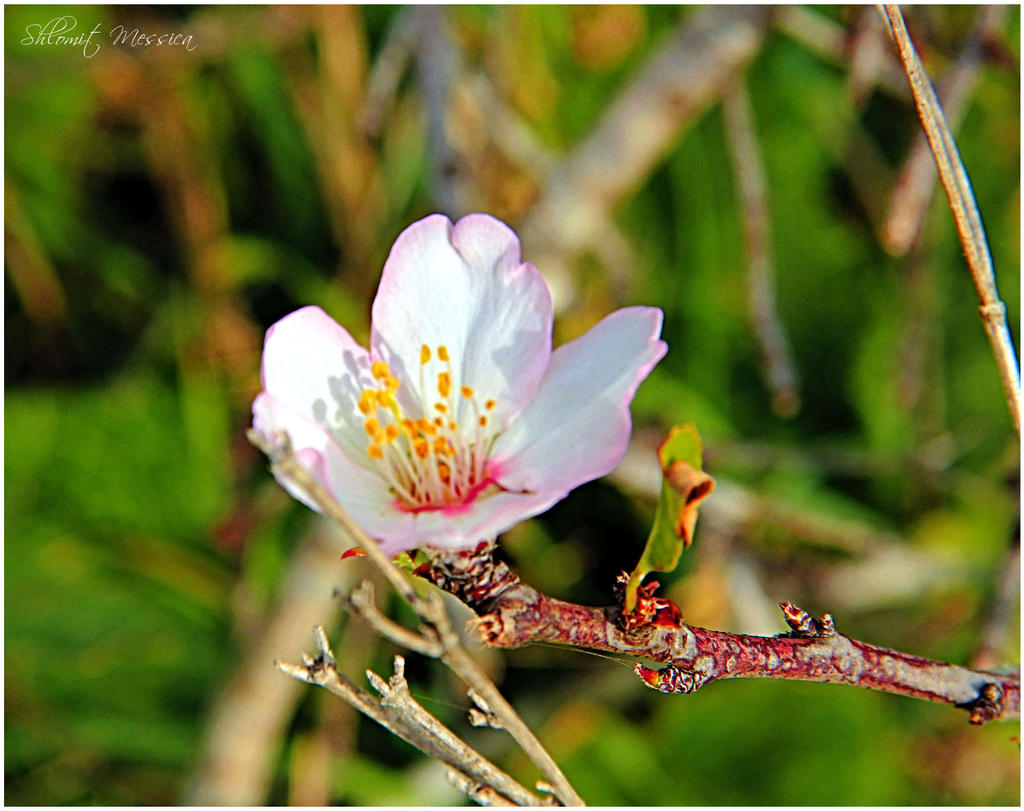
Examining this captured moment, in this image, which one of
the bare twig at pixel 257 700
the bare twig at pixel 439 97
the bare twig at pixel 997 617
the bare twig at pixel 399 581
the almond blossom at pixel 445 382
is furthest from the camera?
the bare twig at pixel 257 700

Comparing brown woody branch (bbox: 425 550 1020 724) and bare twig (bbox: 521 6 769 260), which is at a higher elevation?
bare twig (bbox: 521 6 769 260)

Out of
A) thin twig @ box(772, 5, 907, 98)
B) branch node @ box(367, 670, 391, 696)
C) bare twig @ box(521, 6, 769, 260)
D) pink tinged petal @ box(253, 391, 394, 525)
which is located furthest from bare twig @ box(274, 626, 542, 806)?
thin twig @ box(772, 5, 907, 98)

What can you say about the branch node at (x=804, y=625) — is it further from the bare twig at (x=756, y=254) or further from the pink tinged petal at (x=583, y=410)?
the bare twig at (x=756, y=254)

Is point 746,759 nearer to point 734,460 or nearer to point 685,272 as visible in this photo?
point 734,460

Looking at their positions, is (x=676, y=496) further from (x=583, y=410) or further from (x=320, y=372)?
(x=320, y=372)

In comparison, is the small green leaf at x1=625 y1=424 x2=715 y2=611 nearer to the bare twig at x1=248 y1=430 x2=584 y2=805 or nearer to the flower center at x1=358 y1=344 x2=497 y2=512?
the bare twig at x1=248 y1=430 x2=584 y2=805

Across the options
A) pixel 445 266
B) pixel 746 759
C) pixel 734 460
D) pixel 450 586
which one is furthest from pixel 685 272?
pixel 450 586

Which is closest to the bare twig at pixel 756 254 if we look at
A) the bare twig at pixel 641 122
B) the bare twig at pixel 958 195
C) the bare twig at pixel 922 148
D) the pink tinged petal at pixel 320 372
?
the bare twig at pixel 641 122
